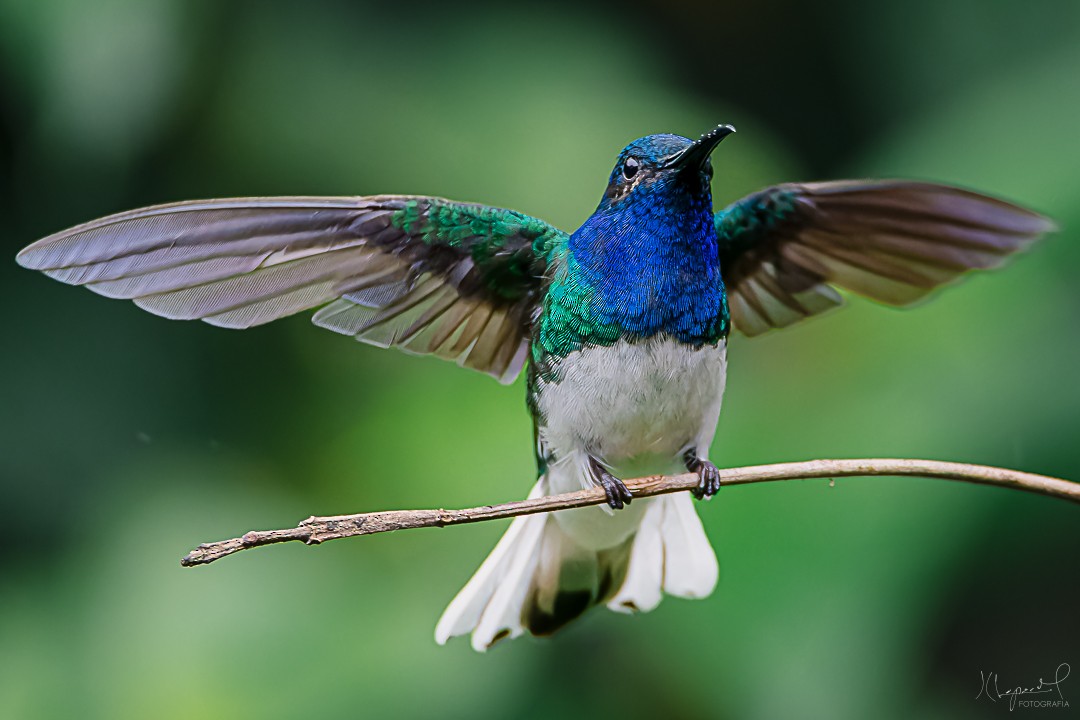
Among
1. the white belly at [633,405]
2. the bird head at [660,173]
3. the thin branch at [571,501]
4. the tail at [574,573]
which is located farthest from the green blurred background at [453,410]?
the thin branch at [571,501]

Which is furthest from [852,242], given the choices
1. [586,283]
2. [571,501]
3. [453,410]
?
[571,501]

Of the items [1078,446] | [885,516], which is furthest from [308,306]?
[1078,446]

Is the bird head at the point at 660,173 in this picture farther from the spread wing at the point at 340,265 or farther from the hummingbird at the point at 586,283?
the spread wing at the point at 340,265

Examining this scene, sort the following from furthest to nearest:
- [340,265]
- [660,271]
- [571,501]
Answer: [340,265] → [660,271] → [571,501]

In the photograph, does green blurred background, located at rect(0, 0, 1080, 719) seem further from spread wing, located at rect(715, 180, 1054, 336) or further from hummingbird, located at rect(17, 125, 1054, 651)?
spread wing, located at rect(715, 180, 1054, 336)

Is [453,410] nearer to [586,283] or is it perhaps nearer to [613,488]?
[586,283]

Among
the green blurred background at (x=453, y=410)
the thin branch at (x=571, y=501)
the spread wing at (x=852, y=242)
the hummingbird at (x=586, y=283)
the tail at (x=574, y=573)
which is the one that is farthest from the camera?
the green blurred background at (x=453, y=410)

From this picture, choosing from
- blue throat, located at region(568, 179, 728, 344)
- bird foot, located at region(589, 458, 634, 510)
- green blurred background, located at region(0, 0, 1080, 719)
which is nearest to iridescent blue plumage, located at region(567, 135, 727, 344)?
blue throat, located at region(568, 179, 728, 344)
